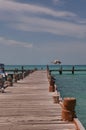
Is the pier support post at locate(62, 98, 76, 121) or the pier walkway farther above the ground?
the pier support post at locate(62, 98, 76, 121)

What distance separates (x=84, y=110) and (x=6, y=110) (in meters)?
11.5

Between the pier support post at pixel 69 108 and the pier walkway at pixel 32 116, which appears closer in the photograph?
the pier walkway at pixel 32 116

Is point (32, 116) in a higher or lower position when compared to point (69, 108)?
lower

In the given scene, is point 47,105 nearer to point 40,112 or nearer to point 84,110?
point 40,112

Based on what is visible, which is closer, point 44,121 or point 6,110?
point 44,121

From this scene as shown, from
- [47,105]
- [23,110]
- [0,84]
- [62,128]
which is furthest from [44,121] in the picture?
[0,84]

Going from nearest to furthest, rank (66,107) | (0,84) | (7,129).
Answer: (7,129)
(66,107)
(0,84)

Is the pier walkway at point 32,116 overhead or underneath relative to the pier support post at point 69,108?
underneath

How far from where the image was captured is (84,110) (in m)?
27.1

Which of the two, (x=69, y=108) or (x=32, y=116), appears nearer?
(x=69, y=108)

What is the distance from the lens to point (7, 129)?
1215 cm

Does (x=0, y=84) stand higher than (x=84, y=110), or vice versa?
(x=0, y=84)

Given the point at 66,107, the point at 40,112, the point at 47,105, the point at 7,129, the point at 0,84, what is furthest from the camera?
the point at 0,84

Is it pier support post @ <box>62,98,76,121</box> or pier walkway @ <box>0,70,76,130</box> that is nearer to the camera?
pier walkway @ <box>0,70,76,130</box>
